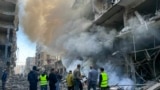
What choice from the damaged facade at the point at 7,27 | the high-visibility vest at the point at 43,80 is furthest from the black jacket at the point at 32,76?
the damaged facade at the point at 7,27

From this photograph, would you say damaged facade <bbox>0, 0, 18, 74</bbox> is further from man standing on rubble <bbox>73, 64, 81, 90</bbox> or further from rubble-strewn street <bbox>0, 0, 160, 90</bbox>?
man standing on rubble <bbox>73, 64, 81, 90</bbox>

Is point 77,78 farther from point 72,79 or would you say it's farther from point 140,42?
point 140,42

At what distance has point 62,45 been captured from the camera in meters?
30.0

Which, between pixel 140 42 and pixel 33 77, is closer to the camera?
pixel 33 77

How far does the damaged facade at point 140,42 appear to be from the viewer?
749 inches

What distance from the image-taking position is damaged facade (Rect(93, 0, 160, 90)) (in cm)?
1902

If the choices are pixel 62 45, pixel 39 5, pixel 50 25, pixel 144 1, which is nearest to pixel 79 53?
pixel 62 45

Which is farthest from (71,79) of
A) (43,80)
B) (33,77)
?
(33,77)

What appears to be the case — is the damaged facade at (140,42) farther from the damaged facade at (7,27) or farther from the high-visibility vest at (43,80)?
the damaged facade at (7,27)

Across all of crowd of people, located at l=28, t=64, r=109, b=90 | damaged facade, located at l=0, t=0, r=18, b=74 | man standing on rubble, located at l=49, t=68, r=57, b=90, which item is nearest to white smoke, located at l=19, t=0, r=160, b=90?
crowd of people, located at l=28, t=64, r=109, b=90

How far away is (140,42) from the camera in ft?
66.7

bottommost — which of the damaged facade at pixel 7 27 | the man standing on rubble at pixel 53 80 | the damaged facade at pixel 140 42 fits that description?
the man standing on rubble at pixel 53 80

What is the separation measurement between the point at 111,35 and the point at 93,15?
5.22 meters

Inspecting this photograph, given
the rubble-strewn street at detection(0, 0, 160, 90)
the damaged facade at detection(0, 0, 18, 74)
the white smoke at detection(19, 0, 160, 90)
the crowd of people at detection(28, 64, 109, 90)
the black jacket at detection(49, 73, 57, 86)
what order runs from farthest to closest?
the damaged facade at detection(0, 0, 18, 74)
the white smoke at detection(19, 0, 160, 90)
the rubble-strewn street at detection(0, 0, 160, 90)
the black jacket at detection(49, 73, 57, 86)
the crowd of people at detection(28, 64, 109, 90)
